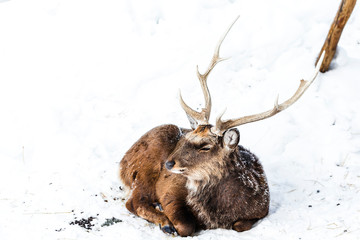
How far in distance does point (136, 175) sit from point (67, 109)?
2.30 meters

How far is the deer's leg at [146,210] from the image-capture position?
522cm

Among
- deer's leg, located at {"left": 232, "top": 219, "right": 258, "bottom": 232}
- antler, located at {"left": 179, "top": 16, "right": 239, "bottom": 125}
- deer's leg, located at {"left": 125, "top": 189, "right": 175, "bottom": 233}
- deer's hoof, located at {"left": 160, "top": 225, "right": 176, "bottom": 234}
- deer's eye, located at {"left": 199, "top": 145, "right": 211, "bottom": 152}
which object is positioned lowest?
deer's leg, located at {"left": 232, "top": 219, "right": 258, "bottom": 232}

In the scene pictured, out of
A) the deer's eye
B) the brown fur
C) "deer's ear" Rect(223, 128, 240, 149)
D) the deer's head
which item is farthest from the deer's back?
"deer's ear" Rect(223, 128, 240, 149)

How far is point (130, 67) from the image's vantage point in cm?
853

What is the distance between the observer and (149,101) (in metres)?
7.95

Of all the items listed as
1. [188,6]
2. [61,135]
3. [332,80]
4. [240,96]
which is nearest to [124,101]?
[61,135]

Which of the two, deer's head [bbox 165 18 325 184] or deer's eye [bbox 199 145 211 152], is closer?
deer's head [bbox 165 18 325 184]

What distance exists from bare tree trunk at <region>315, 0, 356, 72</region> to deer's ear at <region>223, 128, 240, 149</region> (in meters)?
3.27

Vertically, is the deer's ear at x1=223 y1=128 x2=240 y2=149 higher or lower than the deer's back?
higher

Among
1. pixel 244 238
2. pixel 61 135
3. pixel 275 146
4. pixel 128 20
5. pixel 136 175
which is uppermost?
pixel 128 20

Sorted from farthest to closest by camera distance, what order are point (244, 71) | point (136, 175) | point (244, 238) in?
1. point (244, 71)
2. point (136, 175)
3. point (244, 238)

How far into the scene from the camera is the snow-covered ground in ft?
17.4

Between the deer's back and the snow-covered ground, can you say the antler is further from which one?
the snow-covered ground

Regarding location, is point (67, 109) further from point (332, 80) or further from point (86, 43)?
point (332, 80)
